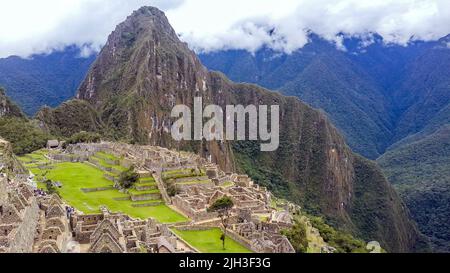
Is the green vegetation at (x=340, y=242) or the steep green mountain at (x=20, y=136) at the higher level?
the steep green mountain at (x=20, y=136)

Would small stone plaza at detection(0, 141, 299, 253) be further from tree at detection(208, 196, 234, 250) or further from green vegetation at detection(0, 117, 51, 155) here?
green vegetation at detection(0, 117, 51, 155)

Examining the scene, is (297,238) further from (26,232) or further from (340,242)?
(26,232)

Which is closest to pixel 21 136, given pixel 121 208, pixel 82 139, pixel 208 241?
pixel 82 139

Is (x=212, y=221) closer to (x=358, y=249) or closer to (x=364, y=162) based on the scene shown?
(x=358, y=249)

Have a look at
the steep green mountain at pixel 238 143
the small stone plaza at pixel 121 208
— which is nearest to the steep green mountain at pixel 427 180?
the steep green mountain at pixel 238 143

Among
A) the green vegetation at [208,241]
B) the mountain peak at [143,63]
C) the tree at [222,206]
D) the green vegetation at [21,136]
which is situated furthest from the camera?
the mountain peak at [143,63]

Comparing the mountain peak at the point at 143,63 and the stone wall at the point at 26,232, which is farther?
the mountain peak at the point at 143,63

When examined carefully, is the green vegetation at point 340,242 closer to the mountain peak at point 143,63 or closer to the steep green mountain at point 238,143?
the steep green mountain at point 238,143

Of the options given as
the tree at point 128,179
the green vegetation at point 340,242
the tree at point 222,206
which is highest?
the tree at point 128,179
